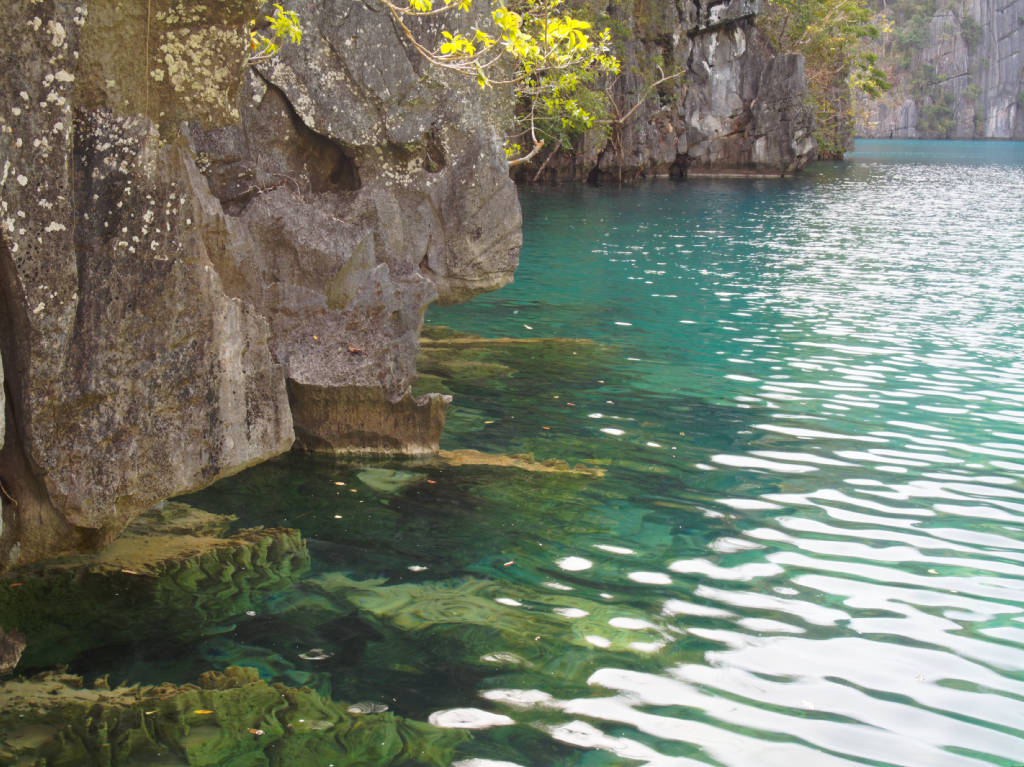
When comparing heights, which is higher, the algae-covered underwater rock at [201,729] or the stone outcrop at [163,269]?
the stone outcrop at [163,269]

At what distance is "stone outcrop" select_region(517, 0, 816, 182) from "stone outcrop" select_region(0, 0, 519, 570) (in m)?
35.5

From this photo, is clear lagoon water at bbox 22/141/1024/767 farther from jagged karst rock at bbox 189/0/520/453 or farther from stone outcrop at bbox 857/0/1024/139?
stone outcrop at bbox 857/0/1024/139

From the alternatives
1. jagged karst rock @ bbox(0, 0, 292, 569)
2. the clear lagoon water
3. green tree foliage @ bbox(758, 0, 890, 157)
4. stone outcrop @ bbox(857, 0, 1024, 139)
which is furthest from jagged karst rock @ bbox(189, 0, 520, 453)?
stone outcrop @ bbox(857, 0, 1024, 139)

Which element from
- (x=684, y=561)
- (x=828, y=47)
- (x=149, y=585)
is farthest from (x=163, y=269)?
(x=828, y=47)

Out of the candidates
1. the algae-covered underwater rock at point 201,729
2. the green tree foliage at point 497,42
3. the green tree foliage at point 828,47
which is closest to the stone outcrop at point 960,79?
the green tree foliage at point 828,47

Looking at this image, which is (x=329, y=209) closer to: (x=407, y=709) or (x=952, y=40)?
(x=407, y=709)

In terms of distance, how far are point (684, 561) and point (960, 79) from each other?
6414 inches

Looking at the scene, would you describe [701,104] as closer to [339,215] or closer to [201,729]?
[339,215]

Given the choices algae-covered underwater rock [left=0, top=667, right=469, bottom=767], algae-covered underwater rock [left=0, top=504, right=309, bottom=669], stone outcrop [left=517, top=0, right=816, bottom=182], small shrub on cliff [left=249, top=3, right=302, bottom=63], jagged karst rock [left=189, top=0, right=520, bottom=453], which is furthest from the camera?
stone outcrop [left=517, top=0, right=816, bottom=182]

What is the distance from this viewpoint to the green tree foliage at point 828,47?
55.2m

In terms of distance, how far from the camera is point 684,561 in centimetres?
684

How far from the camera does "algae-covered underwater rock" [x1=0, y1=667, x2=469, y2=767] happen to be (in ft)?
15.0

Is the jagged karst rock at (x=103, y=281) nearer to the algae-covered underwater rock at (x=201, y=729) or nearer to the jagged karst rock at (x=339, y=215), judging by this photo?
the algae-covered underwater rock at (x=201, y=729)

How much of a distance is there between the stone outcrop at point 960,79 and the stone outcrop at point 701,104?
331ft
